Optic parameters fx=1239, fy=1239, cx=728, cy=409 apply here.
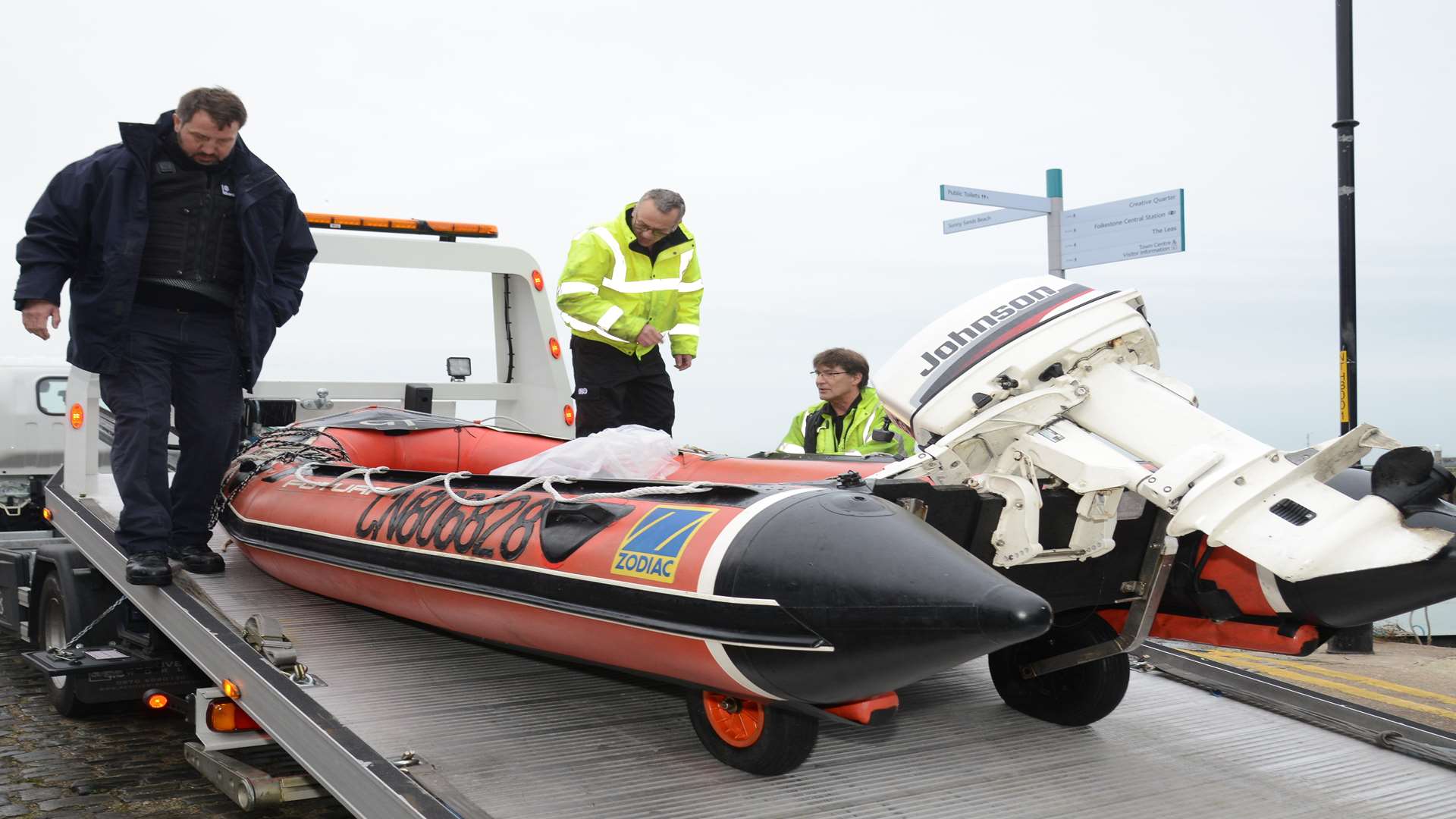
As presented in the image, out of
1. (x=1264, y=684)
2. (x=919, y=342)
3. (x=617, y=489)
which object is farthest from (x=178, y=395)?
(x=1264, y=684)

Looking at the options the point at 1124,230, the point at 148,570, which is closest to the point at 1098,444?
the point at 148,570

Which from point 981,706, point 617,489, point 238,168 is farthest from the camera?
point 238,168

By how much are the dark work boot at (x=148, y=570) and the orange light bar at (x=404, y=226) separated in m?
2.47

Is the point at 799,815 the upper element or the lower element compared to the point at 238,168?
lower

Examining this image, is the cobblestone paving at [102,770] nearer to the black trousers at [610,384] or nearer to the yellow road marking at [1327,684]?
the black trousers at [610,384]

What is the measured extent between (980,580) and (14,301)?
3622 mm

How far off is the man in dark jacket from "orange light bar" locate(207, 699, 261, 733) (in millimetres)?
893

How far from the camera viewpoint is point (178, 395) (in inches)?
189

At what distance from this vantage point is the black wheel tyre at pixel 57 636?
17.5 feet

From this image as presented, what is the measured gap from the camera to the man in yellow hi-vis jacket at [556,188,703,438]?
5828 mm

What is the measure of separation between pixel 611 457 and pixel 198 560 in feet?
5.58

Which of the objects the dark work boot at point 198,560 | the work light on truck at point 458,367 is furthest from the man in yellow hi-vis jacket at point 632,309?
the dark work boot at point 198,560

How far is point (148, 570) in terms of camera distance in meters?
4.41

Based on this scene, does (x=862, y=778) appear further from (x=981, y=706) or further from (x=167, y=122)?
(x=167, y=122)
